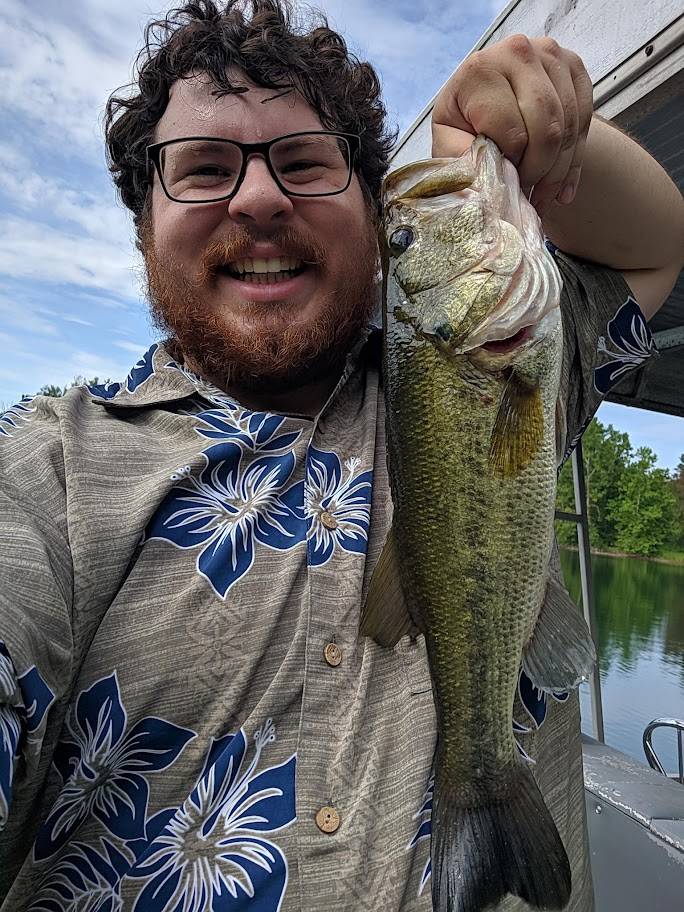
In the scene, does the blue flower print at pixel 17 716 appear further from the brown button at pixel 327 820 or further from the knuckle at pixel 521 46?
the knuckle at pixel 521 46

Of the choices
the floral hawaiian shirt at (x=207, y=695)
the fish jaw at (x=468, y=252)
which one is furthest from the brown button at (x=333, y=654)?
the fish jaw at (x=468, y=252)

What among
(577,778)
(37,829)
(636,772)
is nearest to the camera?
(37,829)

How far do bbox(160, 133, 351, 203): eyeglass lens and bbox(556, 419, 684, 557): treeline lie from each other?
84.8 ft

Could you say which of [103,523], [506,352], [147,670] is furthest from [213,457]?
[506,352]

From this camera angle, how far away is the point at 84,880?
1305 millimetres

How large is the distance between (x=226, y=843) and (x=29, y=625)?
56 cm

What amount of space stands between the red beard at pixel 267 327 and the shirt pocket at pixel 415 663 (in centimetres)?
84

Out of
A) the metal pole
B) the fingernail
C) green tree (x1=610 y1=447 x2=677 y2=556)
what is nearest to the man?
the fingernail

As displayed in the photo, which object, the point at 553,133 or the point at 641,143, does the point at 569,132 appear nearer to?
the point at 553,133

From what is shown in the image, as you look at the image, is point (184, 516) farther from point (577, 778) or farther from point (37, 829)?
point (577, 778)

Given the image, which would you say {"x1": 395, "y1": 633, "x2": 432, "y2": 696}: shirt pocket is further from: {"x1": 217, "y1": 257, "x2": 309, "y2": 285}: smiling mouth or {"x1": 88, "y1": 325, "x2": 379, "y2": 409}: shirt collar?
{"x1": 217, "y1": 257, "x2": 309, "y2": 285}: smiling mouth

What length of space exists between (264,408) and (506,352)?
2.71 feet

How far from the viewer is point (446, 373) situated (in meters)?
1.45

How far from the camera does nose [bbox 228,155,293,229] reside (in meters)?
1.80
